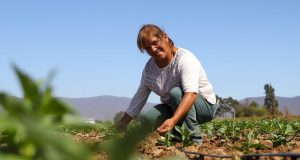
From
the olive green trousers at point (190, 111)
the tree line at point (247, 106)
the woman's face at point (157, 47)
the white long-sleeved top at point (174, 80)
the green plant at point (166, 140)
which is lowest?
the green plant at point (166, 140)

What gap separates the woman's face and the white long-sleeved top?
15 centimetres

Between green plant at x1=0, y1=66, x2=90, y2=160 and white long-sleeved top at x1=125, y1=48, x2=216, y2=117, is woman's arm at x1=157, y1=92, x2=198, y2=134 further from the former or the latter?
green plant at x1=0, y1=66, x2=90, y2=160

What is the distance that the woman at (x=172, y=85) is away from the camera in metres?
4.36

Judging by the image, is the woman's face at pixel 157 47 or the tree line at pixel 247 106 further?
the tree line at pixel 247 106

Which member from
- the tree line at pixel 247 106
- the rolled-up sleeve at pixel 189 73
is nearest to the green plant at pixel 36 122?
the rolled-up sleeve at pixel 189 73

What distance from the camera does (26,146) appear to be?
50 centimetres

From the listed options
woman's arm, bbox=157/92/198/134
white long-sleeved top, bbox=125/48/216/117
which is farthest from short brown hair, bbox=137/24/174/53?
woman's arm, bbox=157/92/198/134

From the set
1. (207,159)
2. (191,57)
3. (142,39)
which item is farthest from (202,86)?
(207,159)

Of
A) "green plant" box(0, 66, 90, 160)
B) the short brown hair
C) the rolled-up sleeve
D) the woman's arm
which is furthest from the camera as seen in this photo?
the short brown hair

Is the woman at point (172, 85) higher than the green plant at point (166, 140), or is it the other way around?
the woman at point (172, 85)

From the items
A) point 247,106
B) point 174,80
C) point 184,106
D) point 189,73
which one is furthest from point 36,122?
point 247,106

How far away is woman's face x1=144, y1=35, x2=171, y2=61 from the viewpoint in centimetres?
441

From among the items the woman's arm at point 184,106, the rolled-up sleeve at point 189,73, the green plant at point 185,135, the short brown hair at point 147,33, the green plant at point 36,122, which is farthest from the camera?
the green plant at point 185,135

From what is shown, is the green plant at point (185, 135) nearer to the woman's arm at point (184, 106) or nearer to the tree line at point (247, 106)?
the woman's arm at point (184, 106)
